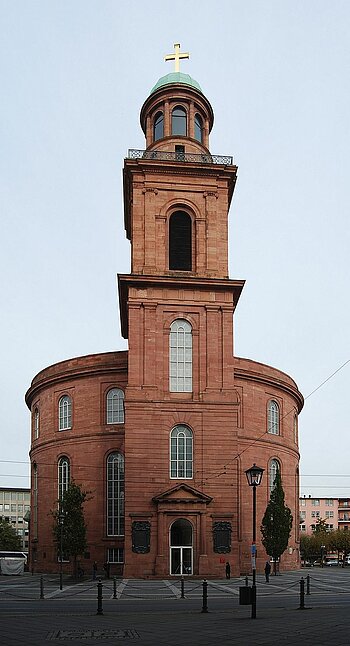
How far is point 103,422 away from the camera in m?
58.5

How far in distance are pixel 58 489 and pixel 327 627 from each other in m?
44.0

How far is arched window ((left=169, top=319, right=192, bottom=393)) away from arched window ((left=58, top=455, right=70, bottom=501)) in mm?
13566

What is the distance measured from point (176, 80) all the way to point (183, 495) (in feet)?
102

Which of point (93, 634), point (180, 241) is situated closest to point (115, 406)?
point (180, 241)

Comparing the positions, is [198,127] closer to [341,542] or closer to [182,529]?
[182,529]

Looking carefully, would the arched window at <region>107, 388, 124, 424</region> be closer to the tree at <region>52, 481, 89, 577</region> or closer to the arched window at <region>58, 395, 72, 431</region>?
the arched window at <region>58, 395, 72, 431</region>

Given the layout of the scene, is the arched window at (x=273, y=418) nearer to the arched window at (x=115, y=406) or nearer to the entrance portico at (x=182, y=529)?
the arched window at (x=115, y=406)

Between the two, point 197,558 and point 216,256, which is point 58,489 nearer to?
point 197,558

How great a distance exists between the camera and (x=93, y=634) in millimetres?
18188

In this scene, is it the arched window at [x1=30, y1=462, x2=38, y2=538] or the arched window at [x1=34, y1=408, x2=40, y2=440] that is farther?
the arched window at [x1=34, y1=408, x2=40, y2=440]

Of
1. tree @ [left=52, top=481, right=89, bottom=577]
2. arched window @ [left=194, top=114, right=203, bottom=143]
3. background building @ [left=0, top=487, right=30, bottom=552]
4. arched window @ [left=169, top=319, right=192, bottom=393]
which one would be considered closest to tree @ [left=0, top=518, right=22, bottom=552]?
background building @ [left=0, top=487, right=30, bottom=552]

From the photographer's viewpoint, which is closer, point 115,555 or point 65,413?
point 115,555

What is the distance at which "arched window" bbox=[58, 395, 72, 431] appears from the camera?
200 ft

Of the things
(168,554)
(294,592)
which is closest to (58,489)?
(168,554)
